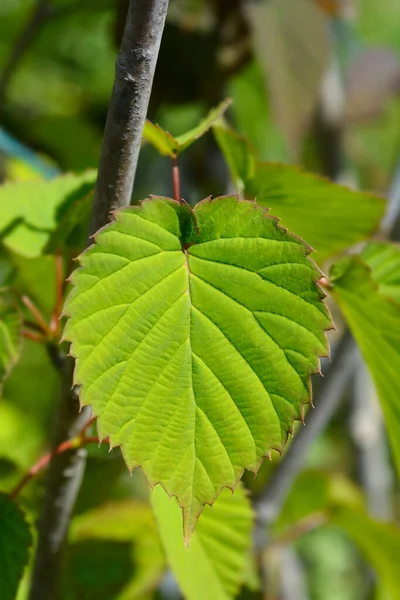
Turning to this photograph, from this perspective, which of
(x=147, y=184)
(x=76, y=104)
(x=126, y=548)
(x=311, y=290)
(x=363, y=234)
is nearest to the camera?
(x=311, y=290)

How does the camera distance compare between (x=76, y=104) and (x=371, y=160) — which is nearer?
(x=76, y=104)

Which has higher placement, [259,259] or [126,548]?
[259,259]

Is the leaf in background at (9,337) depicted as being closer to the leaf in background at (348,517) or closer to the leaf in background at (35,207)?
the leaf in background at (35,207)

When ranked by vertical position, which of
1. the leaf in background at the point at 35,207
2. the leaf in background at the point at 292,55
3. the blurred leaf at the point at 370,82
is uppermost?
the blurred leaf at the point at 370,82

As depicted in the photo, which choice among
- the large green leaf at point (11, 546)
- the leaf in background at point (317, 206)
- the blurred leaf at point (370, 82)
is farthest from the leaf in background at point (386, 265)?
the blurred leaf at point (370, 82)

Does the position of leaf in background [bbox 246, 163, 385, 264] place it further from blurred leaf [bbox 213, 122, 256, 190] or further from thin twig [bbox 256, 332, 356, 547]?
thin twig [bbox 256, 332, 356, 547]

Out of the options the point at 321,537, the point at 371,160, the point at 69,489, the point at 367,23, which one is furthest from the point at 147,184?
the point at 321,537

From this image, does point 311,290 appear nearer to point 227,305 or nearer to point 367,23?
point 227,305
